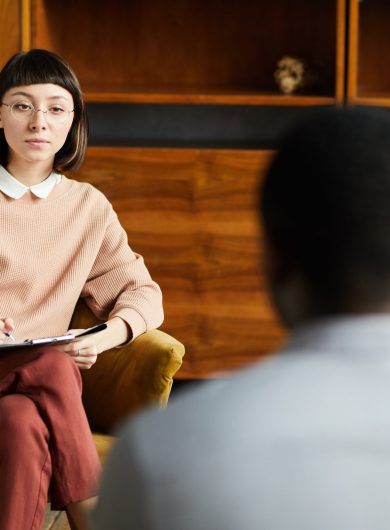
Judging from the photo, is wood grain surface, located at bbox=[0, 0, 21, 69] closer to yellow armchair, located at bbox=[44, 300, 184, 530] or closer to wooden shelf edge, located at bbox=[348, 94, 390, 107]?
wooden shelf edge, located at bbox=[348, 94, 390, 107]

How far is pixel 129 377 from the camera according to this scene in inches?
91.5

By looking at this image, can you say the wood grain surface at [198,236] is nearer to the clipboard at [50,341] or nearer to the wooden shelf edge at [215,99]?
the wooden shelf edge at [215,99]

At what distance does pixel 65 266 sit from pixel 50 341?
12.8 inches

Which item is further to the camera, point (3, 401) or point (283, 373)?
point (3, 401)

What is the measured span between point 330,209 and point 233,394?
5.4 inches

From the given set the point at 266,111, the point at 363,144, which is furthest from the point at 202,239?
the point at 363,144

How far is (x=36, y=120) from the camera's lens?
96.2 inches

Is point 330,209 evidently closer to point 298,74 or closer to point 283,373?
point 283,373

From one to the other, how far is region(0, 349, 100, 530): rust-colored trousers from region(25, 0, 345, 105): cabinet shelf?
1744mm

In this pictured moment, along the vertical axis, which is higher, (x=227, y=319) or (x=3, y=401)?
(x=3, y=401)

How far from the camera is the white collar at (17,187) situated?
97.7 inches

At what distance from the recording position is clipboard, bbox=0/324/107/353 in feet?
7.06

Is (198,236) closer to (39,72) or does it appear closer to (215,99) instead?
(215,99)

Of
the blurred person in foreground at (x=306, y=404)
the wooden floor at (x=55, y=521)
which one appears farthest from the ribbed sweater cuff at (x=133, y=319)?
the blurred person in foreground at (x=306, y=404)
